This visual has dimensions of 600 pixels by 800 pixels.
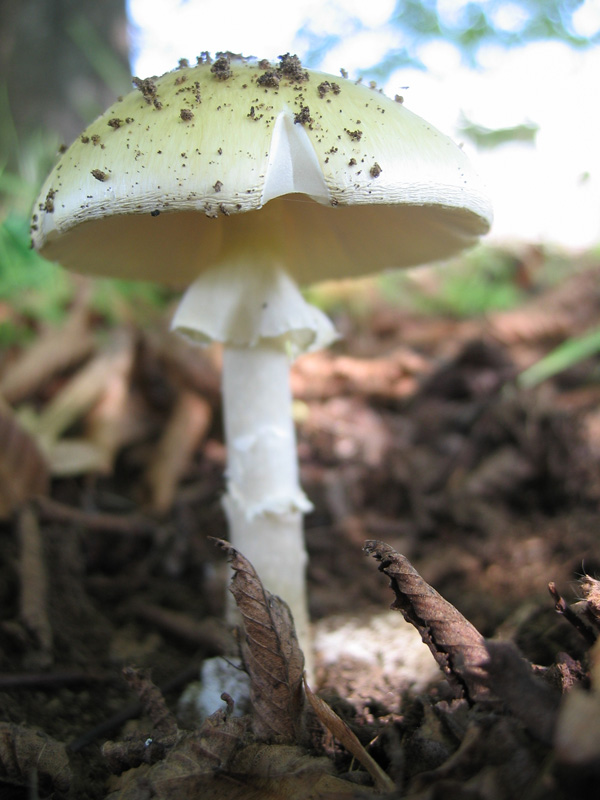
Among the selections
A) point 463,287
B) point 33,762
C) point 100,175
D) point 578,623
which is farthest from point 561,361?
point 33,762

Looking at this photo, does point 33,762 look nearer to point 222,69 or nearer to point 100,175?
point 100,175

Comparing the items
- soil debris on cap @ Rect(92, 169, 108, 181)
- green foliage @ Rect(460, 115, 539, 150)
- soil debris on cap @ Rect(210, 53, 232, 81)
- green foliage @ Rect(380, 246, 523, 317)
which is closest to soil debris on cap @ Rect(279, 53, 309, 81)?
soil debris on cap @ Rect(210, 53, 232, 81)

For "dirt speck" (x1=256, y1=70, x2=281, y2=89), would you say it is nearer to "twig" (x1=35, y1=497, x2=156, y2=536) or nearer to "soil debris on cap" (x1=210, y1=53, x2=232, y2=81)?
"soil debris on cap" (x1=210, y1=53, x2=232, y2=81)

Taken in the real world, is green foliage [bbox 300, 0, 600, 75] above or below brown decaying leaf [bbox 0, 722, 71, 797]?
above

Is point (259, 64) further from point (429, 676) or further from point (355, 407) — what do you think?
point (355, 407)

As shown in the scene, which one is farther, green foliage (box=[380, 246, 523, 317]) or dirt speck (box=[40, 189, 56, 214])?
green foliage (box=[380, 246, 523, 317])

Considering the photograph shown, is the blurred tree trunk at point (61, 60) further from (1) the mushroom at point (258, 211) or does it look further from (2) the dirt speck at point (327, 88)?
(2) the dirt speck at point (327, 88)

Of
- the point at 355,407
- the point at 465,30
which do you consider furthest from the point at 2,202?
the point at 465,30

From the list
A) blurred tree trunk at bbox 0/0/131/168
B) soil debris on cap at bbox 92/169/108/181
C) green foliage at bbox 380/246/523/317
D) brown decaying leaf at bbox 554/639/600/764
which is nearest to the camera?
brown decaying leaf at bbox 554/639/600/764
